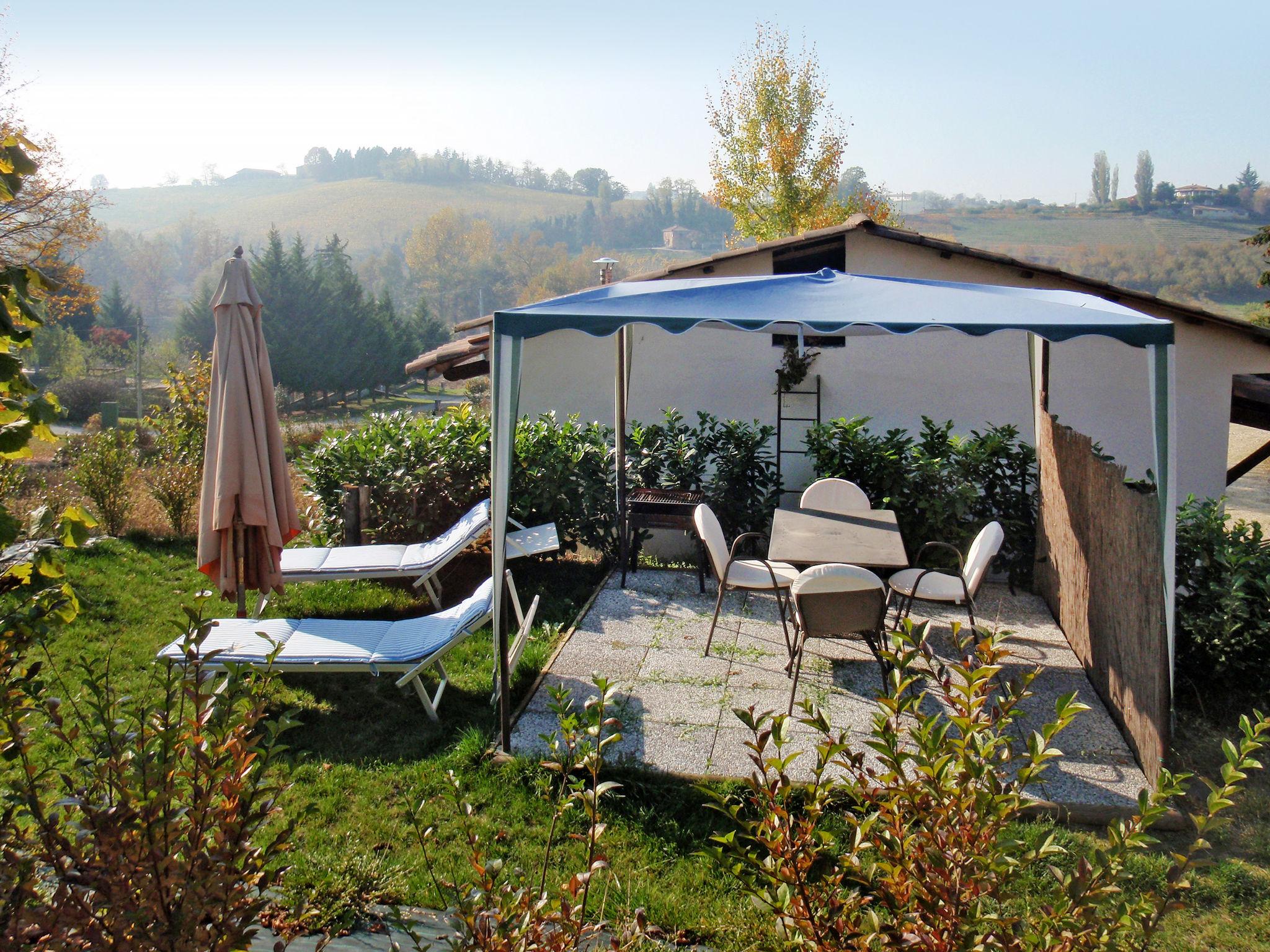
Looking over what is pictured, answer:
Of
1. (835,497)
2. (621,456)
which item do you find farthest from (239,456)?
(835,497)

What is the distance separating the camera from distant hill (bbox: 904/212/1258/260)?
87312 millimetres

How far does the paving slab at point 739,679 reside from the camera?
463 centimetres

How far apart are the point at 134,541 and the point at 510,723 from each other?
5793mm

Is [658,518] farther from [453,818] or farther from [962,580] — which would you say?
[453,818]

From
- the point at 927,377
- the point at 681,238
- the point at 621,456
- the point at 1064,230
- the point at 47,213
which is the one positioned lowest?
the point at 621,456

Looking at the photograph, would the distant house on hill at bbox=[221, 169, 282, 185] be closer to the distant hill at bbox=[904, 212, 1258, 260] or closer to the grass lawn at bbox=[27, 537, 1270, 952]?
the distant hill at bbox=[904, 212, 1258, 260]

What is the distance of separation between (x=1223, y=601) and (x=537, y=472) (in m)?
5.00

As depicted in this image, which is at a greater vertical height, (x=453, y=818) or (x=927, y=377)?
(x=927, y=377)

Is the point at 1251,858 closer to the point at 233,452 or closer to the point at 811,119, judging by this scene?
the point at 233,452

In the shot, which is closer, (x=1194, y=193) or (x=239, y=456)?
(x=239, y=456)

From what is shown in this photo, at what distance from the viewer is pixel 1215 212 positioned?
9450 centimetres

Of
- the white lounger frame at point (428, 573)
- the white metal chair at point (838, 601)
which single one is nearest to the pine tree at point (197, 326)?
Answer: the white lounger frame at point (428, 573)

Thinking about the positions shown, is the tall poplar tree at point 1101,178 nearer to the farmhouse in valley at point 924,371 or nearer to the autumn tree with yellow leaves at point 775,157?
the autumn tree with yellow leaves at point 775,157

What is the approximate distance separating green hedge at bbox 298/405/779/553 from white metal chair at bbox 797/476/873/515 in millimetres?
895
